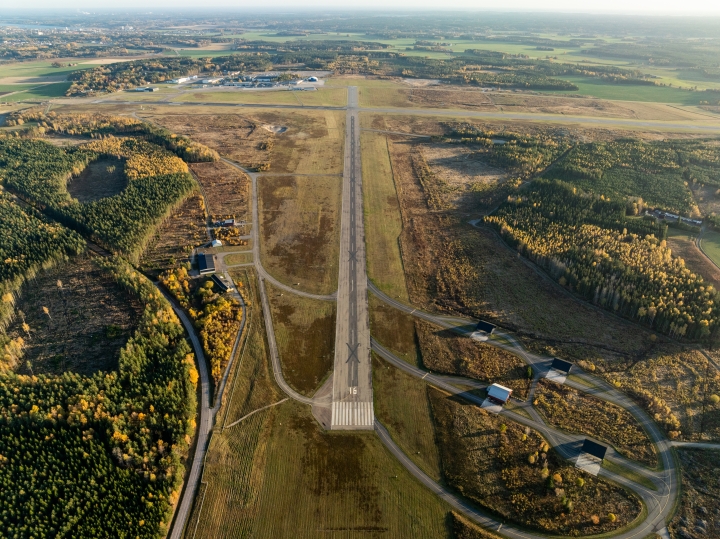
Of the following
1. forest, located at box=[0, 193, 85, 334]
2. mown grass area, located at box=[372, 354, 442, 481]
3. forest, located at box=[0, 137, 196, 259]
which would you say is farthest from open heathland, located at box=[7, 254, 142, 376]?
mown grass area, located at box=[372, 354, 442, 481]

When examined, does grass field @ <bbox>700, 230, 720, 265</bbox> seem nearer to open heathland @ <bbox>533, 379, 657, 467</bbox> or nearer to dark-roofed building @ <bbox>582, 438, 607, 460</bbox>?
open heathland @ <bbox>533, 379, 657, 467</bbox>

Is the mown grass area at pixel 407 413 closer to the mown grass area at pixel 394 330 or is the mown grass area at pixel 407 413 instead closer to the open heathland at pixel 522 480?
the open heathland at pixel 522 480

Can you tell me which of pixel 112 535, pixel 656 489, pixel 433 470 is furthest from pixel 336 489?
pixel 656 489

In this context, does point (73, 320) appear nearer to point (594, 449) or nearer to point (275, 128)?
point (594, 449)

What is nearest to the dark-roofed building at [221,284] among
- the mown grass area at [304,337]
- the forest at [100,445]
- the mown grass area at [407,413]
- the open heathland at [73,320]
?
the mown grass area at [304,337]

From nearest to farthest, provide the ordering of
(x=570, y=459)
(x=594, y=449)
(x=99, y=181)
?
(x=570, y=459) → (x=594, y=449) → (x=99, y=181)

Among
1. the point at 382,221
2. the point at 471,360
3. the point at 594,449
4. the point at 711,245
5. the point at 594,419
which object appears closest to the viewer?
the point at 594,449

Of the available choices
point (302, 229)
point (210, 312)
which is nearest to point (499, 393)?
point (210, 312)
